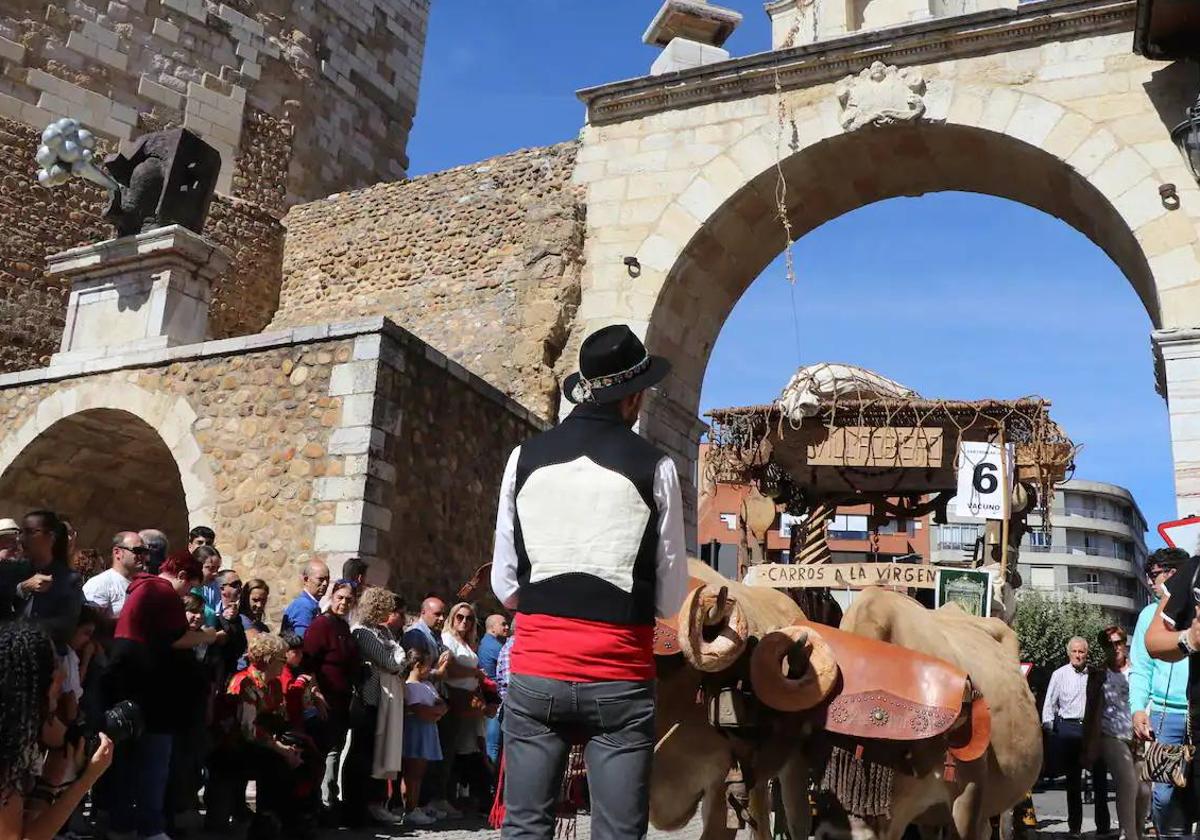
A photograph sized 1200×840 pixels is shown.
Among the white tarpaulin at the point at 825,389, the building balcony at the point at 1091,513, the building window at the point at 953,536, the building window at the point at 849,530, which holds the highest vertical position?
the building balcony at the point at 1091,513

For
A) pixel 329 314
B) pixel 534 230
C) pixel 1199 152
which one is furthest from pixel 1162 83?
pixel 329 314

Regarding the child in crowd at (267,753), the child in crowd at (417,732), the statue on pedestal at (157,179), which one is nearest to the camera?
the child in crowd at (267,753)

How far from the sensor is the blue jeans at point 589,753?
2588 millimetres

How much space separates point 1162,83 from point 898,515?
4.54 meters

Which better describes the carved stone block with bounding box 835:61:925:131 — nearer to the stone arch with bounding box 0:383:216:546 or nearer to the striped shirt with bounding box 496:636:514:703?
the striped shirt with bounding box 496:636:514:703

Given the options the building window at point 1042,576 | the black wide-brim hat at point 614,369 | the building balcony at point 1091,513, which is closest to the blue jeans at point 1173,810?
the black wide-brim hat at point 614,369

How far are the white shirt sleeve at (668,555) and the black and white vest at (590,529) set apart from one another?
0.02 m

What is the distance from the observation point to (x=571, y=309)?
12.0m

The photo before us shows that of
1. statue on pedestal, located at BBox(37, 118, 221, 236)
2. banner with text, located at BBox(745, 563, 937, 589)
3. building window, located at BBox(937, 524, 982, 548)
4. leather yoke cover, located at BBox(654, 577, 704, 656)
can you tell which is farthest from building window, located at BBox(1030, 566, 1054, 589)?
leather yoke cover, located at BBox(654, 577, 704, 656)

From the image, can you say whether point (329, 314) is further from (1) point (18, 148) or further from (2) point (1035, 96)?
(2) point (1035, 96)

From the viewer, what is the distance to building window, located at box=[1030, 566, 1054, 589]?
59469 millimetres

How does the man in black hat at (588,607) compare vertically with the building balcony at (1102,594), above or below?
below

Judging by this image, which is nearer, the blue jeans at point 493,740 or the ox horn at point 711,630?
the ox horn at point 711,630

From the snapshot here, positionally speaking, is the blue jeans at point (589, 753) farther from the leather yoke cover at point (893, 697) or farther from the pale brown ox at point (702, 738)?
the leather yoke cover at point (893, 697)
